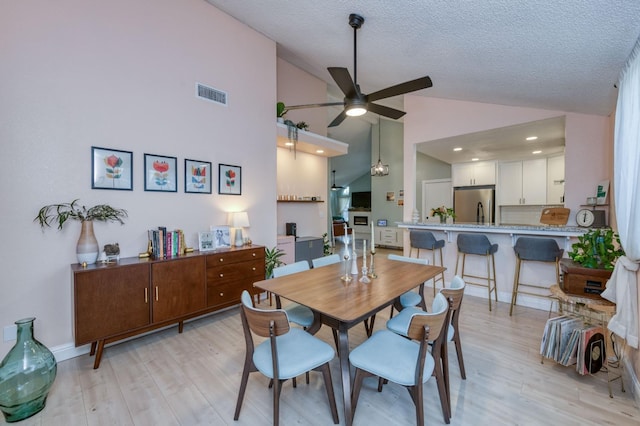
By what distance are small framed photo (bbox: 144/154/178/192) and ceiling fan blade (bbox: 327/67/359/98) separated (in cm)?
202

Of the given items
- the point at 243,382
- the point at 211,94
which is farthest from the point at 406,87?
the point at 243,382

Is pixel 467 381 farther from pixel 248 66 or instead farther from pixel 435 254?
pixel 248 66

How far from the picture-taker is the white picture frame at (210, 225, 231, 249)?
3.30 metres

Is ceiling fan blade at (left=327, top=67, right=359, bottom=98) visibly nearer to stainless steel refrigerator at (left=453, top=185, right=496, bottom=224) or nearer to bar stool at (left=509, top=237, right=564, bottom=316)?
bar stool at (left=509, top=237, right=564, bottom=316)

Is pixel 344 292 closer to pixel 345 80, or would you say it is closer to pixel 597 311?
pixel 345 80

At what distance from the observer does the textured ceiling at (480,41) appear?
5.59 ft

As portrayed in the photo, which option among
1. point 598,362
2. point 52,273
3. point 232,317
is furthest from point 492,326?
point 52,273

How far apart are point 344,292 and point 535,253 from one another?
2791 millimetres

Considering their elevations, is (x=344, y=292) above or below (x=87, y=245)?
below

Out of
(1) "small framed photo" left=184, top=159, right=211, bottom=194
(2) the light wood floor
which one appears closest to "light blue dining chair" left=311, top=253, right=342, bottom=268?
(2) the light wood floor

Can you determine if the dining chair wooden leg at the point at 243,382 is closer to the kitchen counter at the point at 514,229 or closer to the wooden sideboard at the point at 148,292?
the wooden sideboard at the point at 148,292

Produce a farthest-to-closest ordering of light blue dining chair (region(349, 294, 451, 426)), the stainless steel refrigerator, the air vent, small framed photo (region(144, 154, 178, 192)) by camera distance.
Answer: the stainless steel refrigerator, the air vent, small framed photo (region(144, 154, 178, 192)), light blue dining chair (region(349, 294, 451, 426))

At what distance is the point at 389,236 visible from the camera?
8.63 meters

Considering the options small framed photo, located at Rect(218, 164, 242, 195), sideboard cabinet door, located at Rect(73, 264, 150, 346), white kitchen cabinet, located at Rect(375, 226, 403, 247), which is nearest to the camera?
sideboard cabinet door, located at Rect(73, 264, 150, 346)
